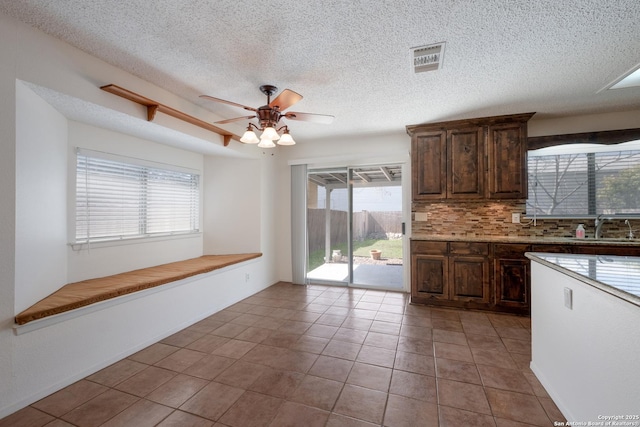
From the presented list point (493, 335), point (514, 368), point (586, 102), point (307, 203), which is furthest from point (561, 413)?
point (307, 203)

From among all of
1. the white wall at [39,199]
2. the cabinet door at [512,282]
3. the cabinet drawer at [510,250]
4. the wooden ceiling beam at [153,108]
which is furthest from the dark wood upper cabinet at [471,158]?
the white wall at [39,199]

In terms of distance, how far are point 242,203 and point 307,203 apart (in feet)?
3.79

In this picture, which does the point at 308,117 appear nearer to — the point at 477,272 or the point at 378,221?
the point at 378,221

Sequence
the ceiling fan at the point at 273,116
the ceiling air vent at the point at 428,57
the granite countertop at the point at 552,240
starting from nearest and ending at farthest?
the ceiling air vent at the point at 428,57
the ceiling fan at the point at 273,116
the granite countertop at the point at 552,240

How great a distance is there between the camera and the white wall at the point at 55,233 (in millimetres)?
1767

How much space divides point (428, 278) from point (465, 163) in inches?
66.3

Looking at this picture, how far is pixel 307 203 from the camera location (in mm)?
4949

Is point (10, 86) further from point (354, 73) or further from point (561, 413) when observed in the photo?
point (561, 413)

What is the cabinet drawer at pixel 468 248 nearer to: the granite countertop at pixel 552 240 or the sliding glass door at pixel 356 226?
the granite countertop at pixel 552 240

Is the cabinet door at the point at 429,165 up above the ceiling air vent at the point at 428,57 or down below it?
below

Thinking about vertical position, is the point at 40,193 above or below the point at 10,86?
below

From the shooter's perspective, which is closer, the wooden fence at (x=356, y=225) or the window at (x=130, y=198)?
the window at (x=130, y=198)

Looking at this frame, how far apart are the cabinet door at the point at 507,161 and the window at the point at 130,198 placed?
171 inches

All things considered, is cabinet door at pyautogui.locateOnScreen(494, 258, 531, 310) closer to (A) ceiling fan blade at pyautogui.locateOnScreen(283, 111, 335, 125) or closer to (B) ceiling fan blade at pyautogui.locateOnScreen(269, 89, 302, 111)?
(A) ceiling fan blade at pyautogui.locateOnScreen(283, 111, 335, 125)
